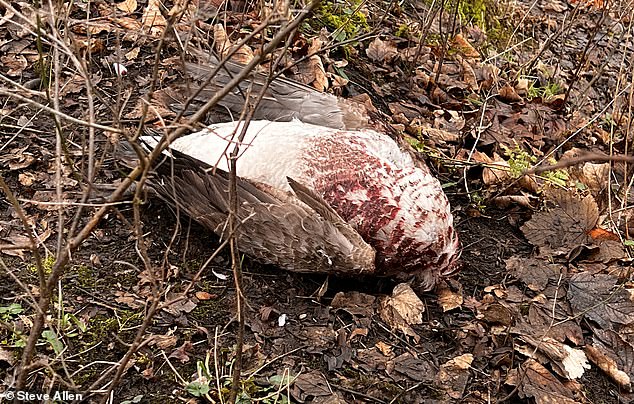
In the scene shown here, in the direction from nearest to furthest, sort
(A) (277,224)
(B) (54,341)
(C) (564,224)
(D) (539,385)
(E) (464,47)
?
1. (B) (54,341)
2. (D) (539,385)
3. (A) (277,224)
4. (C) (564,224)
5. (E) (464,47)

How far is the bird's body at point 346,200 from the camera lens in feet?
10.3

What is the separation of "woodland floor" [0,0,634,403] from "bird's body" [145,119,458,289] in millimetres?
188

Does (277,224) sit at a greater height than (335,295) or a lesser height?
greater

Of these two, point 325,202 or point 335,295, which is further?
point 335,295

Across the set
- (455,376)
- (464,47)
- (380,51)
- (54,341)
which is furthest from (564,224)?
(54,341)

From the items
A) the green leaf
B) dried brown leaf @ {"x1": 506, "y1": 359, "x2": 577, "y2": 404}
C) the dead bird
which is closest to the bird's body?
the dead bird

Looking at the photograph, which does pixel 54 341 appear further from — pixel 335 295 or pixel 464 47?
pixel 464 47

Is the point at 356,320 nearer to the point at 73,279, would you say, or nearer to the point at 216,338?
the point at 216,338

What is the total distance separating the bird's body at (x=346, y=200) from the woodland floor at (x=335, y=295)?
19 centimetres

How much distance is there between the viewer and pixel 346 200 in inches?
125

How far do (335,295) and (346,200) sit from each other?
456mm

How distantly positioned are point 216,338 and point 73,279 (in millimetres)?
729

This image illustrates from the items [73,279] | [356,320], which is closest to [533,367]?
[356,320]

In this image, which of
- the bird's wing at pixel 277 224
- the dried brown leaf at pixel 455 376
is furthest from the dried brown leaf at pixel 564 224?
the bird's wing at pixel 277 224
